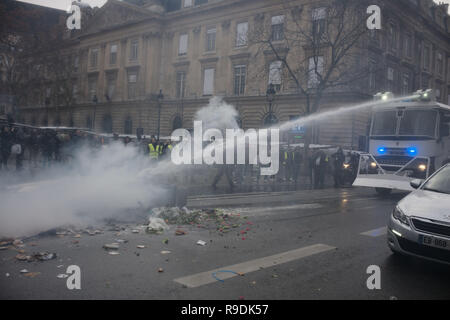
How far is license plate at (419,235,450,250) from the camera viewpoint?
4.75 meters

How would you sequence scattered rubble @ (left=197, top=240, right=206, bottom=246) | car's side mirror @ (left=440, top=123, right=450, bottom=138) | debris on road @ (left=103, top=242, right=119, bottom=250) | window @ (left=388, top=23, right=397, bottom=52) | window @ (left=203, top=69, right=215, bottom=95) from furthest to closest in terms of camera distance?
1. window @ (left=203, top=69, right=215, bottom=95)
2. window @ (left=388, top=23, right=397, bottom=52)
3. car's side mirror @ (left=440, top=123, right=450, bottom=138)
4. scattered rubble @ (left=197, top=240, right=206, bottom=246)
5. debris on road @ (left=103, top=242, right=119, bottom=250)

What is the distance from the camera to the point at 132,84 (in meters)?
48.1

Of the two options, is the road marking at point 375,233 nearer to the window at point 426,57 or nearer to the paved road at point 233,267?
the paved road at point 233,267

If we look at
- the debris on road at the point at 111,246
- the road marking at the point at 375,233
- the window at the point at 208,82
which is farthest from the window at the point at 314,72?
the debris on road at the point at 111,246

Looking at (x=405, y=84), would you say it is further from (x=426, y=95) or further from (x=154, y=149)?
(x=154, y=149)

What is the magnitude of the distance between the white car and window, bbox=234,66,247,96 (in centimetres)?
3403

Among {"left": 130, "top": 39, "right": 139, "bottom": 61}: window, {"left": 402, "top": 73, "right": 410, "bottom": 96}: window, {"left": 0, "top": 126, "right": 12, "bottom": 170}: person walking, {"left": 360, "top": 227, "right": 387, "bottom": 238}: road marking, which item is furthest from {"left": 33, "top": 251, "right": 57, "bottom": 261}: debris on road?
{"left": 130, "top": 39, "right": 139, "bottom": 61}: window

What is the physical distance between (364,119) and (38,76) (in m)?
27.0

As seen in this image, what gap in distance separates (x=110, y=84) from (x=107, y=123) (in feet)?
16.6

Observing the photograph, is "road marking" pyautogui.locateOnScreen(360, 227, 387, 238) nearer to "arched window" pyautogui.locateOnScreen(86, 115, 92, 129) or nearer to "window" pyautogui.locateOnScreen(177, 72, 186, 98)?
"window" pyautogui.locateOnScreen(177, 72, 186, 98)

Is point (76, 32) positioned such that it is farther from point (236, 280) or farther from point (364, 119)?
point (236, 280)

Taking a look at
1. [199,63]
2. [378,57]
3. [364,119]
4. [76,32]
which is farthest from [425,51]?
[76,32]

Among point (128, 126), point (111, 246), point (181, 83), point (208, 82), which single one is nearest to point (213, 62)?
point (208, 82)

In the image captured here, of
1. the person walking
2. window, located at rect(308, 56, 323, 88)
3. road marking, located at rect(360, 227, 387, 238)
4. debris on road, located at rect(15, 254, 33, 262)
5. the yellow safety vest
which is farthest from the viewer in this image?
window, located at rect(308, 56, 323, 88)
